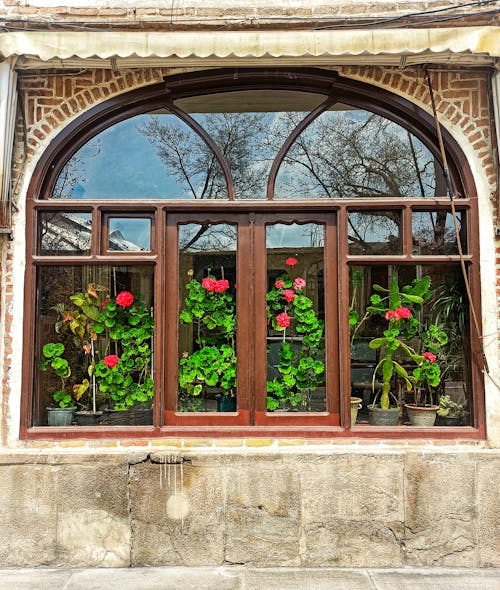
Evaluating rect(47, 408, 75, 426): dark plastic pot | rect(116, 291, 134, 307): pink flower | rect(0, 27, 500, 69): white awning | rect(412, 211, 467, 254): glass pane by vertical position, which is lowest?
rect(47, 408, 75, 426): dark plastic pot

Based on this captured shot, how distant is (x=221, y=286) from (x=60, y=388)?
166cm

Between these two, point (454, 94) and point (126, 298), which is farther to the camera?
point (126, 298)

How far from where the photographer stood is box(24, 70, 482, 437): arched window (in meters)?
4.75

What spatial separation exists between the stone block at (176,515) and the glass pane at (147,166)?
2.31m

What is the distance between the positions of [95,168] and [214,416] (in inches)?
94.1

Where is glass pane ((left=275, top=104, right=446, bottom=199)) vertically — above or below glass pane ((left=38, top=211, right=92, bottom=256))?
above

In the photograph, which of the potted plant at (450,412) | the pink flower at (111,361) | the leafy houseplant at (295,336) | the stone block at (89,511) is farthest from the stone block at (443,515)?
the pink flower at (111,361)

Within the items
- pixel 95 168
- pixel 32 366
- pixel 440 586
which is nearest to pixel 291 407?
pixel 440 586

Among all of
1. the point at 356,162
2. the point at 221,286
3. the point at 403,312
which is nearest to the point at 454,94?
the point at 356,162

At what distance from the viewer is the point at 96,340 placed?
4.90m

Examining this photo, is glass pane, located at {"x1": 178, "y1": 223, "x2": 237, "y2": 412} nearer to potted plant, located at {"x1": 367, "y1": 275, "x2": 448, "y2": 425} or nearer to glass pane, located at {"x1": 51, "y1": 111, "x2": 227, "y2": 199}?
glass pane, located at {"x1": 51, "y1": 111, "x2": 227, "y2": 199}

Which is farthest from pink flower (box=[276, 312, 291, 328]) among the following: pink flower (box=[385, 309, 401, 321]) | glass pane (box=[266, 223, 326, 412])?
pink flower (box=[385, 309, 401, 321])

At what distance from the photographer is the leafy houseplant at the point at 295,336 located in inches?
189

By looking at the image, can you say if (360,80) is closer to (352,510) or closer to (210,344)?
(210,344)
